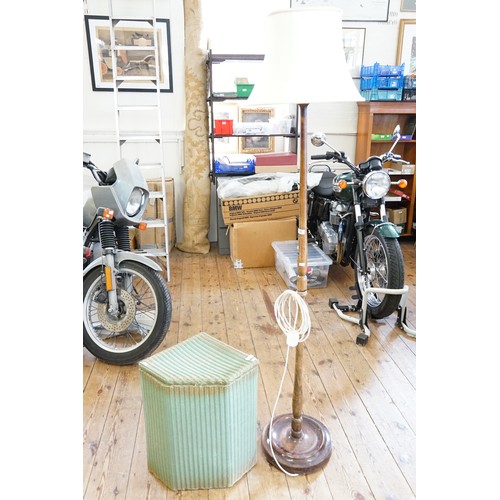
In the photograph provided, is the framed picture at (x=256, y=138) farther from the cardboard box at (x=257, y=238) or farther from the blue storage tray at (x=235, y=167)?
the cardboard box at (x=257, y=238)

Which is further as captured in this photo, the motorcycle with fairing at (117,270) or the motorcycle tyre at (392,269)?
the motorcycle tyre at (392,269)

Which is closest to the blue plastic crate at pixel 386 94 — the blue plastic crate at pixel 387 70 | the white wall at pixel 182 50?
the blue plastic crate at pixel 387 70

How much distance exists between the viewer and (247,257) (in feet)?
11.5

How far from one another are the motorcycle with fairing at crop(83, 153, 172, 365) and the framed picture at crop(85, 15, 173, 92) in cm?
169

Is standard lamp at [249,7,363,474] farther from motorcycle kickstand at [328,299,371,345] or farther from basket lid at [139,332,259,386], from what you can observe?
motorcycle kickstand at [328,299,371,345]

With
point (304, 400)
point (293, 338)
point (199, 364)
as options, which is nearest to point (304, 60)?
point (293, 338)

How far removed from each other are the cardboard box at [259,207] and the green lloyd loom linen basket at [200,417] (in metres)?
1.99

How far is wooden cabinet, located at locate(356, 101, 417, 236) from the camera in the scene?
3.66 m

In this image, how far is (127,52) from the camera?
139 inches

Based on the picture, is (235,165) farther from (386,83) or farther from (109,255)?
(109,255)

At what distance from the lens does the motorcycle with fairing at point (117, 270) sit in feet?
6.81

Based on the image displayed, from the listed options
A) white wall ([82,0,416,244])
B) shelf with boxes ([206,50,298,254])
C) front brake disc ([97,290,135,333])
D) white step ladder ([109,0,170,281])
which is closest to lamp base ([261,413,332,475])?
front brake disc ([97,290,135,333])
